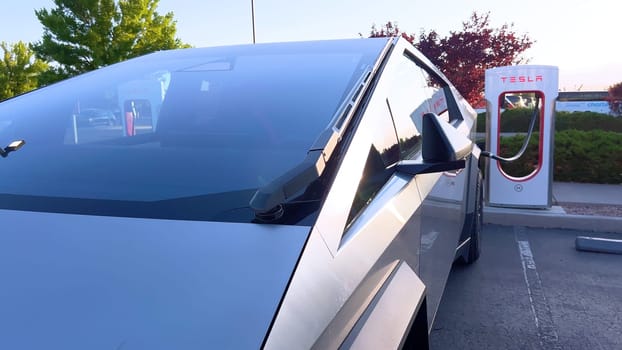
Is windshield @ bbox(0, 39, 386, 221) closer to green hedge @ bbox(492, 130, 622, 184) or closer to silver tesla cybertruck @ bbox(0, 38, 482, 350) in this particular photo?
silver tesla cybertruck @ bbox(0, 38, 482, 350)

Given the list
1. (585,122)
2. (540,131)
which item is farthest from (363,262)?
(585,122)

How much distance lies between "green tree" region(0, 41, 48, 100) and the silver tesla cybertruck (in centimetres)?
2876

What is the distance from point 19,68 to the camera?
27766 mm

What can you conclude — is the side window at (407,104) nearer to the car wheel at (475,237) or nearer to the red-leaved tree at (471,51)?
the car wheel at (475,237)

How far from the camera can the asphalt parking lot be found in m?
3.25

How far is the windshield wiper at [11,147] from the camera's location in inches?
78.0

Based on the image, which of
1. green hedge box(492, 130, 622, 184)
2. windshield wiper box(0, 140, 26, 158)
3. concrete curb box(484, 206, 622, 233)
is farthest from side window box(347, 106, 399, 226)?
green hedge box(492, 130, 622, 184)

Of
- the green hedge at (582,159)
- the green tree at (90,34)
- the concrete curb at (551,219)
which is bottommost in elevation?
the concrete curb at (551,219)

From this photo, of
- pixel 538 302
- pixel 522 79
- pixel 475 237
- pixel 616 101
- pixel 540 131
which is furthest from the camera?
pixel 616 101

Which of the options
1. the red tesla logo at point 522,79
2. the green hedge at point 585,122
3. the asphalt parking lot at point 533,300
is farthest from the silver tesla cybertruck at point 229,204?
the green hedge at point 585,122

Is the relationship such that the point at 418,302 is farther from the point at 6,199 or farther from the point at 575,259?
the point at 575,259

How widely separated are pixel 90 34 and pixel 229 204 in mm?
21742

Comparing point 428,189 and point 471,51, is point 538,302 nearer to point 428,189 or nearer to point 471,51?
point 428,189

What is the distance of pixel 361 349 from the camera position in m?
1.34
